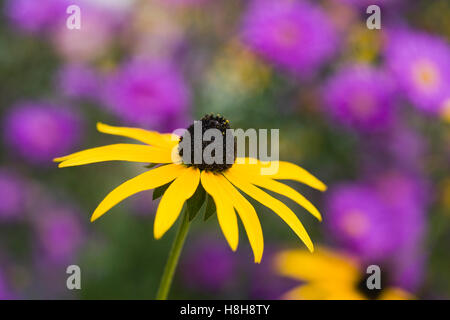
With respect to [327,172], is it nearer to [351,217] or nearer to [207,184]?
[351,217]

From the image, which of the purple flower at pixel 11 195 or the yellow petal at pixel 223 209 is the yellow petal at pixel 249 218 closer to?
the yellow petal at pixel 223 209

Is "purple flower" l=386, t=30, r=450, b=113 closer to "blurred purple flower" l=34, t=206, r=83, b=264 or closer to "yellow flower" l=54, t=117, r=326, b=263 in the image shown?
"yellow flower" l=54, t=117, r=326, b=263

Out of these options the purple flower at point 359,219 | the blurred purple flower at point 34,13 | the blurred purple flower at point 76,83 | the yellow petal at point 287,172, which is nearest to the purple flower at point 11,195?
the blurred purple flower at point 76,83

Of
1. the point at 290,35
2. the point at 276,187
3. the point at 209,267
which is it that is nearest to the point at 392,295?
the point at 276,187

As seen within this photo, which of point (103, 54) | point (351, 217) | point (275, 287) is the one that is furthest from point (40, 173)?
point (351, 217)

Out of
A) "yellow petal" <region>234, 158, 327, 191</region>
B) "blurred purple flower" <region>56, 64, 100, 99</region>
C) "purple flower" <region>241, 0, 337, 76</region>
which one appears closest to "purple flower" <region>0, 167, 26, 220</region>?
"blurred purple flower" <region>56, 64, 100, 99</region>

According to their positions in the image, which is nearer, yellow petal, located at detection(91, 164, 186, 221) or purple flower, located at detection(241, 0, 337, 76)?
yellow petal, located at detection(91, 164, 186, 221)
